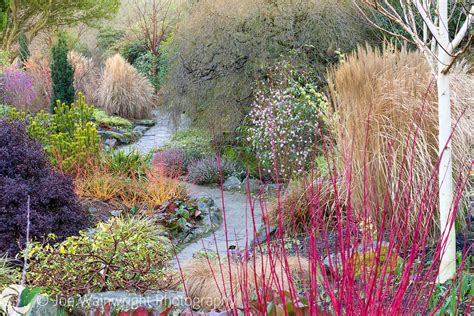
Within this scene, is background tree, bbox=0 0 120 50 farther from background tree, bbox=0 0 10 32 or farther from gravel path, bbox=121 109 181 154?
gravel path, bbox=121 109 181 154

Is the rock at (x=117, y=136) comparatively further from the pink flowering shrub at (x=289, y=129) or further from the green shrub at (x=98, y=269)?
the green shrub at (x=98, y=269)

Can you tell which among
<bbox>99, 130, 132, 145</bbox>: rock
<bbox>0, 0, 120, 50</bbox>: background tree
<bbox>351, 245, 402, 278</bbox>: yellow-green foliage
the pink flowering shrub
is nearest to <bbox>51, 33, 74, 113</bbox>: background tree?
<bbox>99, 130, 132, 145</bbox>: rock

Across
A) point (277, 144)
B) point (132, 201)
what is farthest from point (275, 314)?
point (277, 144)

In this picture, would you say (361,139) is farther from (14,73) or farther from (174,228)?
(14,73)

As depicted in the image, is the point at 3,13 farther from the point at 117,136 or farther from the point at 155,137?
the point at 117,136

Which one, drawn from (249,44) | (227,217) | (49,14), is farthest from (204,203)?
(49,14)

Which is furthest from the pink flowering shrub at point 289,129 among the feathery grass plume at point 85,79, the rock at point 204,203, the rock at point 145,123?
the feathery grass plume at point 85,79

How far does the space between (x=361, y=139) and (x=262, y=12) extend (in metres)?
4.98

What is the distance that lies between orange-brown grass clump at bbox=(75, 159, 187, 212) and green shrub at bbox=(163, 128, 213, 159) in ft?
9.23

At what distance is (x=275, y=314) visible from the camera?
74.7 inches

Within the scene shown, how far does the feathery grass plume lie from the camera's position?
15.4 m

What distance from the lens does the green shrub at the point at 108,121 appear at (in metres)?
13.2

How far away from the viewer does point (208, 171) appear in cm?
943

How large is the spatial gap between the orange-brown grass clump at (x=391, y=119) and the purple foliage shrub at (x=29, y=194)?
2484 mm
